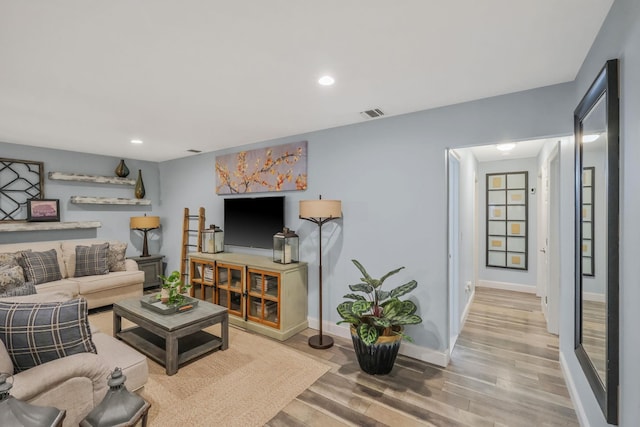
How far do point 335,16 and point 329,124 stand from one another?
6.24 feet

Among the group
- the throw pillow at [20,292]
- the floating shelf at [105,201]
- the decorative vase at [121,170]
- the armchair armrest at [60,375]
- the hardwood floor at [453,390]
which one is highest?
the decorative vase at [121,170]

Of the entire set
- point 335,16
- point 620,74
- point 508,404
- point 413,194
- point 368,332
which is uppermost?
point 335,16

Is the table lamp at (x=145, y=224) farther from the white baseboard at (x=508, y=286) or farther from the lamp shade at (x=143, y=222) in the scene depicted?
the white baseboard at (x=508, y=286)

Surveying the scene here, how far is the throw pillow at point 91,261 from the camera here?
429 cm

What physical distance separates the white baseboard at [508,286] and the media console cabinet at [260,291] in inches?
155

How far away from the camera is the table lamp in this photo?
5.22m

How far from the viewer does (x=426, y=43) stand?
70.0 inches

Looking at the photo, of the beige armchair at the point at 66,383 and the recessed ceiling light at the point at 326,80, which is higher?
the recessed ceiling light at the point at 326,80

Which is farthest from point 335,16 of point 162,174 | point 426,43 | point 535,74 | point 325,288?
point 162,174

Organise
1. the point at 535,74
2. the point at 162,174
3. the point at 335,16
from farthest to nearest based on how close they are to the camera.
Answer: the point at 162,174 < the point at 535,74 < the point at 335,16

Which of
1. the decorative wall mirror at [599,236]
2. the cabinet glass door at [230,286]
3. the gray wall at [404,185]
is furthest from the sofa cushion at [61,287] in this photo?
the decorative wall mirror at [599,236]

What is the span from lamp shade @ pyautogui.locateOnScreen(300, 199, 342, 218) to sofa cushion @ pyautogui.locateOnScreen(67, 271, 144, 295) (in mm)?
3092

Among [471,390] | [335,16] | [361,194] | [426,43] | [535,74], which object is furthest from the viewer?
[361,194]

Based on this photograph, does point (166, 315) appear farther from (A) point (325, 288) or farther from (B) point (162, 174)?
(B) point (162, 174)
